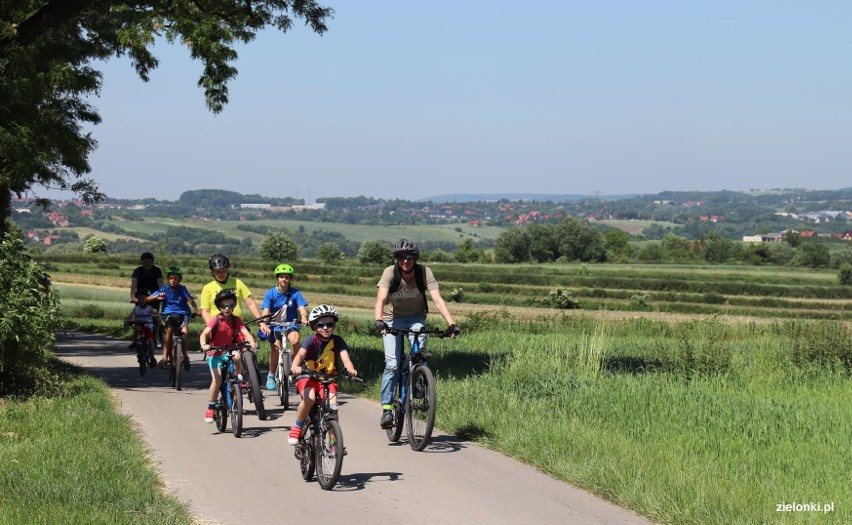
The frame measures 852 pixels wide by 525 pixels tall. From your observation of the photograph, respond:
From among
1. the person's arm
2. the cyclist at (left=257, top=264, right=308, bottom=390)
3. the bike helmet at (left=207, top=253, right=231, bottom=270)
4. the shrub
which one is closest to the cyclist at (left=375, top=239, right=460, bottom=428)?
the person's arm

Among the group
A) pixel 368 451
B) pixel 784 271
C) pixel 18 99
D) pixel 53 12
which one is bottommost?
pixel 784 271

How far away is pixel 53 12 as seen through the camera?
688 inches

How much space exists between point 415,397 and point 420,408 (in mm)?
228

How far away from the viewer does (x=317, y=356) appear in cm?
1002

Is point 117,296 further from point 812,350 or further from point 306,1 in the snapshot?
point 812,350

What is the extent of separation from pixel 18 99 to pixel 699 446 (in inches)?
473

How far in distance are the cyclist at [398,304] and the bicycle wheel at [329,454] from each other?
2.10 meters

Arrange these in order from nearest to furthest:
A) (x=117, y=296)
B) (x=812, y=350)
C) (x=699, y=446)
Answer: (x=699, y=446), (x=812, y=350), (x=117, y=296)

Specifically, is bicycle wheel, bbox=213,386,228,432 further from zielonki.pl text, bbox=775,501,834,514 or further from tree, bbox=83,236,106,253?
tree, bbox=83,236,106,253

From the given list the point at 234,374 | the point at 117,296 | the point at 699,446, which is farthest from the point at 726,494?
the point at 117,296

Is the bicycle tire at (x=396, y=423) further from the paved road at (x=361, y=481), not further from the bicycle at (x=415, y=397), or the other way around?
the paved road at (x=361, y=481)

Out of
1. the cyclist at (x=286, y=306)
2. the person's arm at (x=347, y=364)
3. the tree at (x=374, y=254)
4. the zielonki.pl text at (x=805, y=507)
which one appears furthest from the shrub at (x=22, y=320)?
the tree at (x=374, y=254)

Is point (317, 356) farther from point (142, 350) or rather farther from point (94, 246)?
point (94, 246)

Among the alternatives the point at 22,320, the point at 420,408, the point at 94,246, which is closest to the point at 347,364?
the point at 420,408
